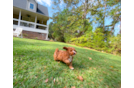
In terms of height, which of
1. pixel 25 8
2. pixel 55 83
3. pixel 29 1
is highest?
pixel 29 1

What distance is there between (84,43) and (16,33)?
8017 millimetres

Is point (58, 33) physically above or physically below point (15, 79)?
above

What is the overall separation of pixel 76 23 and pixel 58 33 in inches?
204

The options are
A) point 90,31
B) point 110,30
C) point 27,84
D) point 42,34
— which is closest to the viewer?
point 27,84

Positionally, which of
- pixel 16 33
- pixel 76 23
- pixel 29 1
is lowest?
pixel 16 33

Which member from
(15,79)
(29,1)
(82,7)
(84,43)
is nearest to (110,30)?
(84,43)

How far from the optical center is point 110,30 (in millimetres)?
8250

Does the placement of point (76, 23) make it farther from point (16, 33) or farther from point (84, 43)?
point (16, 33)
